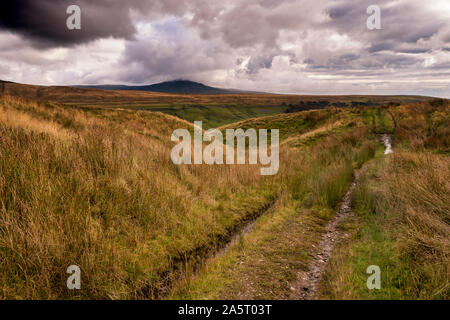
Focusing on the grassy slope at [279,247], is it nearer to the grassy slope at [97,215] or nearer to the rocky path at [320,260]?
the rocky path at [320,260]

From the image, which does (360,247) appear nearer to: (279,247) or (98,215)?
(279,247)

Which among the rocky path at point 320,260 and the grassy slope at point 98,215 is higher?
the grassy slope at point 98,215

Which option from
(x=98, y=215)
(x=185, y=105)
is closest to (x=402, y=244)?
(x=98, y=215)

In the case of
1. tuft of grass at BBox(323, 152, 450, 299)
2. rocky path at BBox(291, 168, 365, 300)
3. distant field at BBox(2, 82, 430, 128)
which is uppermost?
distant field at BBox(2, 82, 430, 128)

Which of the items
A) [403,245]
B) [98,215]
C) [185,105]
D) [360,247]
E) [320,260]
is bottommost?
[320,260]

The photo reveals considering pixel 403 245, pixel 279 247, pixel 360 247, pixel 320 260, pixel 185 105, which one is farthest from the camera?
pixel 185 105

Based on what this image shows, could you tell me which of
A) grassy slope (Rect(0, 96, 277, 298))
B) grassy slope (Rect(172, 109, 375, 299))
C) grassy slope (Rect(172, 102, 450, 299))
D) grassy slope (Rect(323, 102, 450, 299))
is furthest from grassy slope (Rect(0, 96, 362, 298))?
grassy slope (Rect(323, 102, 450, 299))

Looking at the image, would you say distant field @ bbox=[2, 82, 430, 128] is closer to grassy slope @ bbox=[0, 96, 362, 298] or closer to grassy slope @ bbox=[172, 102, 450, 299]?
grassy slope @ bbox=[0, 96, 362, 298]

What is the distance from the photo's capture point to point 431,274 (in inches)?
120

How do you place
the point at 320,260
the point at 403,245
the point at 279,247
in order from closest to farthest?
the point at 403,245
the point at 320,260
the point at 279,247

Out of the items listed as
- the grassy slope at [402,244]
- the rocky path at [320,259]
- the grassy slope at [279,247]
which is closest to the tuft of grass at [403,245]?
the grassy slope at [402,244]

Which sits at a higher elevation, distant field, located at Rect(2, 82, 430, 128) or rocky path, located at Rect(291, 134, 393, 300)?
distant field, located at Rect(2, 82, 430, 128)
